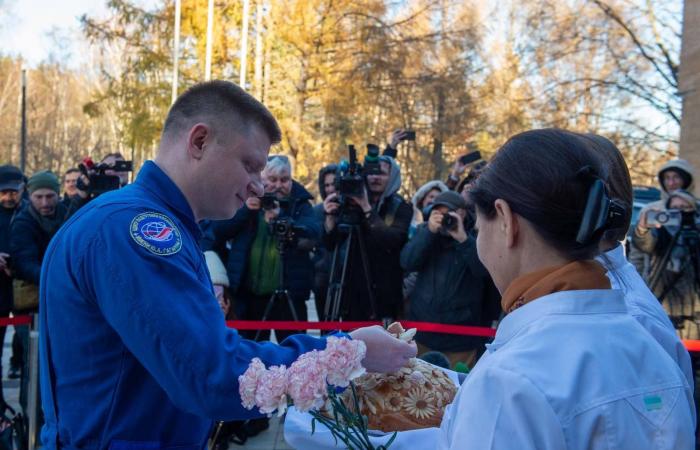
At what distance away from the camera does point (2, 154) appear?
45.7m

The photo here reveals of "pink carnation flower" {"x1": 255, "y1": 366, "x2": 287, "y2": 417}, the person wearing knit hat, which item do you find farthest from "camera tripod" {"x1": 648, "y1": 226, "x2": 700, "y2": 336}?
the person wearing knit hat

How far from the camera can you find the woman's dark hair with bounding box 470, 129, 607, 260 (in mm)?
1517

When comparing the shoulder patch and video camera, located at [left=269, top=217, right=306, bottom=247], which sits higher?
the shoulder patch

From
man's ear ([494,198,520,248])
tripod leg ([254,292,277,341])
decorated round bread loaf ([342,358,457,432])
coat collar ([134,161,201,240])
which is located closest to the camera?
man's ear ([494,198,520,248])

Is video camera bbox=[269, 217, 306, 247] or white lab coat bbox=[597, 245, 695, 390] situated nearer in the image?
white lab coat bbox=[597, 245, 695, 390]

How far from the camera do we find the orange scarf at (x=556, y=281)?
1.50 m

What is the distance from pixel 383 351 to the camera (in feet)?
6.35

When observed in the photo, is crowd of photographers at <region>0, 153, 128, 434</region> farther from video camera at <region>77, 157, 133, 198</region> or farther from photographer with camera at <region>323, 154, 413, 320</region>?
photographer with camera at <region>323, 154, 413, 320</region>

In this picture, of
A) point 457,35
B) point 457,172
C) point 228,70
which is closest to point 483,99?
point 457,35

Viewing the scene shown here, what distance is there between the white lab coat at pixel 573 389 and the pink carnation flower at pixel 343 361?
40 centimetres

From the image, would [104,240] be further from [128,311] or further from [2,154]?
[2,154]

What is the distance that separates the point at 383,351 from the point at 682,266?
4.34 m

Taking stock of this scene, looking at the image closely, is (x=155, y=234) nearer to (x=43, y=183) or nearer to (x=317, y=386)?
(x=317, y=386)

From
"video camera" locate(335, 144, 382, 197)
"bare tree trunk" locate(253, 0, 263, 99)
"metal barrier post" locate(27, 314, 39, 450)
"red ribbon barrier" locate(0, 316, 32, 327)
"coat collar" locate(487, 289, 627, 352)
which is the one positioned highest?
"bare tree trunk" locate(253, 0, 263, 99)
